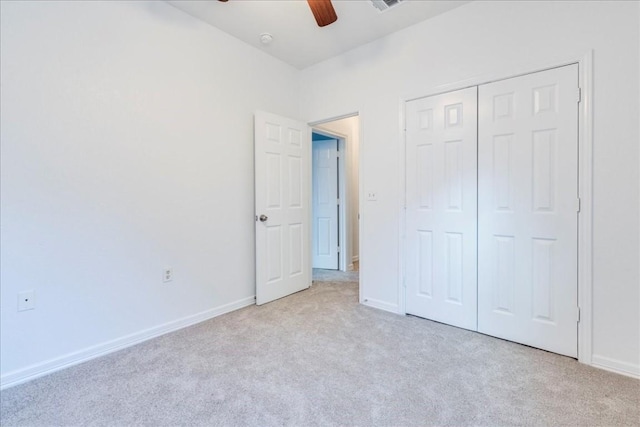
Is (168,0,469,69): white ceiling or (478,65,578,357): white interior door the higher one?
(168,0,469,69): white ceiling

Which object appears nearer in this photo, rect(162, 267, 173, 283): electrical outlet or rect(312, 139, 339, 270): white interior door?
rect(162, 267, 173, 283): electrical outlet

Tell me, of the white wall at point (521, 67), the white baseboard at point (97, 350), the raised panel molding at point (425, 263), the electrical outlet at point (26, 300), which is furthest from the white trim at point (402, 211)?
the electrical outlet at point (26, 300)

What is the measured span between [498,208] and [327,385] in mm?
1792

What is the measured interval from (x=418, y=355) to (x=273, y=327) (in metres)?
1.19

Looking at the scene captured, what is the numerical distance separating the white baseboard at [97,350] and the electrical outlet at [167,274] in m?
0.37

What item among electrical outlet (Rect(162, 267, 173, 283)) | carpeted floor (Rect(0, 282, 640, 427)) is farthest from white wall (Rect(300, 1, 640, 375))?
electrical outlet (Rect(162, 267, 173, 283))

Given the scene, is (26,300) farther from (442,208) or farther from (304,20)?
(442,208)

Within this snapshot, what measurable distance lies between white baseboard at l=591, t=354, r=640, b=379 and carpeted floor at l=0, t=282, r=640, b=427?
57 mm

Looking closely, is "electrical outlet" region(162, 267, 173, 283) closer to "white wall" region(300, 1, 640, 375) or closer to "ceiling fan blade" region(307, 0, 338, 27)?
"white wall" region(300, 1, 640, 375)

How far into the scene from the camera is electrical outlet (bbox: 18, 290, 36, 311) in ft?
5.98

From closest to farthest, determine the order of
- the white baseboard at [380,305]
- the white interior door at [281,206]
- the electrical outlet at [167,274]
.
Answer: the electrical outlet at [167,274], the white baseboard at [380,305], the white interior door at [281,206]

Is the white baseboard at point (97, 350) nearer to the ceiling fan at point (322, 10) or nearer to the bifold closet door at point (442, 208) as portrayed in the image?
the bifold closet door at point (442, 208)

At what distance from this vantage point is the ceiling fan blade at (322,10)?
6.03ft

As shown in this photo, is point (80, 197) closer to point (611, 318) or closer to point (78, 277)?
point (78, 277)
